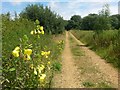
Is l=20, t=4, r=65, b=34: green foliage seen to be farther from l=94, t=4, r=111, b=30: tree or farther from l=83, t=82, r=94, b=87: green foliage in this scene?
l=83, t=82, r=94, b=87: green foliage

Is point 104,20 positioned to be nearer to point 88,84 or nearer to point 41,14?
point 41,14

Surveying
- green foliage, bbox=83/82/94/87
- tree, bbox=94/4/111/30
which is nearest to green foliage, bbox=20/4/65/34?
tree, bbox=94/4/111/30

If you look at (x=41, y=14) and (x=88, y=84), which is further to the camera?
(x=41, y=14)

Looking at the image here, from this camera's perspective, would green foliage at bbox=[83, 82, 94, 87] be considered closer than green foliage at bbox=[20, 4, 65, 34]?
Yes

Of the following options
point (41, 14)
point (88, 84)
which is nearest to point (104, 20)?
point (41, 14)

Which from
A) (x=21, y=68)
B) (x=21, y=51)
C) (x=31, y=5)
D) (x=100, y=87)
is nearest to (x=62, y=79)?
→ (x=100, y=87)

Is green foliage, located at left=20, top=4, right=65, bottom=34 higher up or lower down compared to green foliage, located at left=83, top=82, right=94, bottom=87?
higher up

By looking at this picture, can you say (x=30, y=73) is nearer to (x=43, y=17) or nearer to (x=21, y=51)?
(x=21, y=51)

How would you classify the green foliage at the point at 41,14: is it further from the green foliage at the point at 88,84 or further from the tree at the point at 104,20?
the green foliage at the point at 88,84

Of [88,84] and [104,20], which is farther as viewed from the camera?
[104,20]

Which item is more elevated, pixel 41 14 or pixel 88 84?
pixel 41 14

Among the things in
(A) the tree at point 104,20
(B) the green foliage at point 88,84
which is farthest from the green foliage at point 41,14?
(B) the green foliage at point 88,84

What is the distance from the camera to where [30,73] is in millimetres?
3855

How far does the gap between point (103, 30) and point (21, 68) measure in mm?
18865
